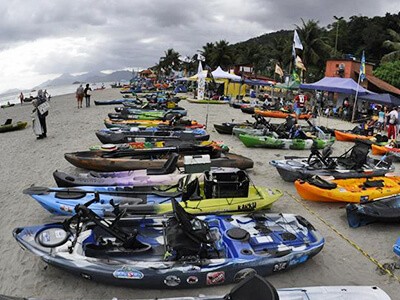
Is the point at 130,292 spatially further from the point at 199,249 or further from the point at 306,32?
the point at 306,32

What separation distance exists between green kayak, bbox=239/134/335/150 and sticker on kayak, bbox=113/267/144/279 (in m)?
10.0

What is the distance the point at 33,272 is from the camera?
5.74 m

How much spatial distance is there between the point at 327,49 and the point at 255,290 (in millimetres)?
38484

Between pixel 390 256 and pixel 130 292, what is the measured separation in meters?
4.90

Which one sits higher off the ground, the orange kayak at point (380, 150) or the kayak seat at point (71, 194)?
the kayak seat at point (71, 194)

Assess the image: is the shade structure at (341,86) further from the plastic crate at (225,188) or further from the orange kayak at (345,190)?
the plastic crate at (225,188)

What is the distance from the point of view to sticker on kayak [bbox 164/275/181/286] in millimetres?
5040

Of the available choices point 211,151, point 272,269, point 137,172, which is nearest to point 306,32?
point 211,151

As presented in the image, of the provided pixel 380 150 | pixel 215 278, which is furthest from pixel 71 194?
pixel 380 150

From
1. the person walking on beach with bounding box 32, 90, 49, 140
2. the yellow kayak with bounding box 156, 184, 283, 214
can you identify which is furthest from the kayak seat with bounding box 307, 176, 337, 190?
the person walking on beach with bounding box 32, 90, 49, 140

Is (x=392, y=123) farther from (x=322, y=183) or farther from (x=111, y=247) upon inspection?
(x=111, y=247)

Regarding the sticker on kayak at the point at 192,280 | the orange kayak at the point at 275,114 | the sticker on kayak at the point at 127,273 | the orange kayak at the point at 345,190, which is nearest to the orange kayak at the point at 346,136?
the orange kayak at the point at 275,114

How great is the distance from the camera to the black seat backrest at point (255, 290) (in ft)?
10.2

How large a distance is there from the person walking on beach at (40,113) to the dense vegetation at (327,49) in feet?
66.2
